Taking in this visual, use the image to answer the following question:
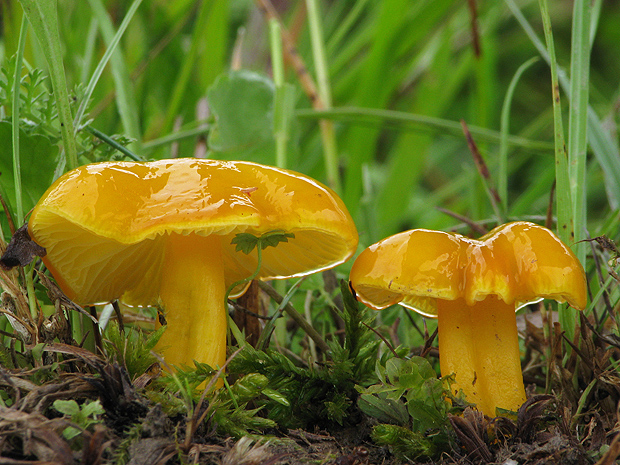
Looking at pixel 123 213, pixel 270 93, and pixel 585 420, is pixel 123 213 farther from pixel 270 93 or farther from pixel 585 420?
pixel 270 93

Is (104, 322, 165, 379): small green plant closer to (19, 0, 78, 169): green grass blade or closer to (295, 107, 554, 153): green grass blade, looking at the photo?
(19, 0, 78, 169): green grass blade

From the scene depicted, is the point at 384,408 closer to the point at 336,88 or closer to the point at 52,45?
the point at 52,45

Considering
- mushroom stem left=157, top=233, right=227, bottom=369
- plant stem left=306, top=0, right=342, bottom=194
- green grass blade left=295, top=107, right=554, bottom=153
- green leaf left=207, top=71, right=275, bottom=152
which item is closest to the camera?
mushroom stem left=157, top=233, right=227, bottom=369

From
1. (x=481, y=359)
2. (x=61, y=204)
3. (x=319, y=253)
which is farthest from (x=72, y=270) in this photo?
(x=481, y=359)

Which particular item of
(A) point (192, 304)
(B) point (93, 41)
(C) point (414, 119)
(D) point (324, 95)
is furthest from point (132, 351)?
(D) point (324, 95)

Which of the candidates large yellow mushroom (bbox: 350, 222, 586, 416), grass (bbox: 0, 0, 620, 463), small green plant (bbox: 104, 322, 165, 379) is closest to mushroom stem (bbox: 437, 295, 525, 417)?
large yellow mushroom (bbox: 350, 222, 586, 416)
